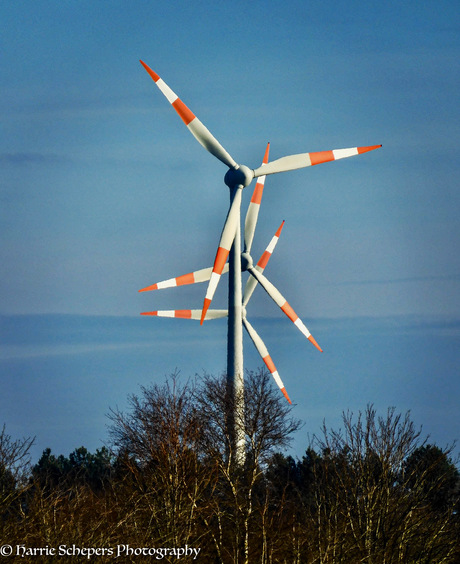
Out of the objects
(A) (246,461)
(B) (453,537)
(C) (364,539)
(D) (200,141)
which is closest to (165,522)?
(C) (364,539)

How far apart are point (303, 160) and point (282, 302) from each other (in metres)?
10.2

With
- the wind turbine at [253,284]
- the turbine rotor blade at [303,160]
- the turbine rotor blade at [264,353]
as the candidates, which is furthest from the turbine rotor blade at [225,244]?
the turbine rotor blade at [264,353]

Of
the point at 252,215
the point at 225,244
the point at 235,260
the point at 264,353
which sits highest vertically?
the point at 252,215

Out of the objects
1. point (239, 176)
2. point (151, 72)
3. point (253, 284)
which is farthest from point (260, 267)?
point (151, 72)

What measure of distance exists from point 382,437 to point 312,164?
21961 mm

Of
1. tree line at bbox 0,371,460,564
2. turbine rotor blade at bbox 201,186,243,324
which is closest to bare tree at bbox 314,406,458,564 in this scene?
tree line at bbox 0,371,460,564

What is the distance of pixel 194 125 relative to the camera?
53781 mm

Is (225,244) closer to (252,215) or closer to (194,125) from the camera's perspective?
(194,125)

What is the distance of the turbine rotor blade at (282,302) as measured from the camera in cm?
6109

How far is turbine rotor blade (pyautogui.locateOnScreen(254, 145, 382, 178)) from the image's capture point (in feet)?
179

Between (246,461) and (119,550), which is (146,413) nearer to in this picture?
(246,461)

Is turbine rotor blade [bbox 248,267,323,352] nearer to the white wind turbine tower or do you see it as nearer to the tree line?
the white wind turbine tower

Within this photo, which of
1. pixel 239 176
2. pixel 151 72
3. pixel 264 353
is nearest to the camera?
pixel 151 72

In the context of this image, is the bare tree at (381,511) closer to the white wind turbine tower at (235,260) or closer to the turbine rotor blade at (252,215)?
the white wind turbine tower at (235,260)
